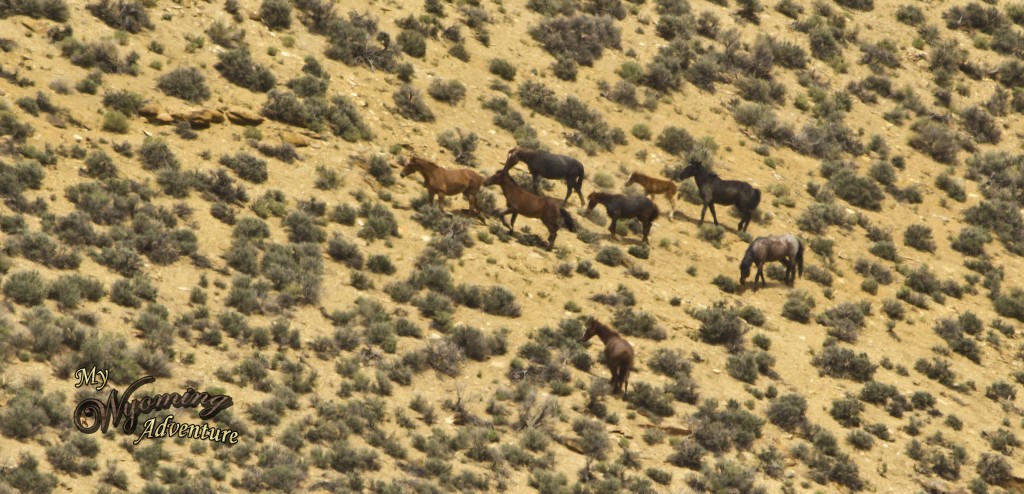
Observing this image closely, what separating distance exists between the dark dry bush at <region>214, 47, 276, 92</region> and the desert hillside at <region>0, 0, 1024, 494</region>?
0.09 meters

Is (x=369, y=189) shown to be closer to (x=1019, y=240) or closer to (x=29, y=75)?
(x=29, y=75)

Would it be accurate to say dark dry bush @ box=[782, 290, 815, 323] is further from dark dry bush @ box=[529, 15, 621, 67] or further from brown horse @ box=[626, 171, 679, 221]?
dark dry bush @ box=[529, 15, 621, 67]

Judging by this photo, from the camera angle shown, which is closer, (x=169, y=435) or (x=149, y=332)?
(x=169, y=435)

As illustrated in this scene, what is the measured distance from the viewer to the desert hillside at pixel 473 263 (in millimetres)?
20609

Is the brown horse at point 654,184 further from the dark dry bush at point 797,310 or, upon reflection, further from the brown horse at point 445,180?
the brown horse at point 445,180

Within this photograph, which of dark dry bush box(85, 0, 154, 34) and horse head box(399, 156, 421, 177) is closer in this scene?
horse head box(399, 156, 421, 177)

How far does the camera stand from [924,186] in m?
39.3

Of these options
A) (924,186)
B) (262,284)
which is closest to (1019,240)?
(924,186)

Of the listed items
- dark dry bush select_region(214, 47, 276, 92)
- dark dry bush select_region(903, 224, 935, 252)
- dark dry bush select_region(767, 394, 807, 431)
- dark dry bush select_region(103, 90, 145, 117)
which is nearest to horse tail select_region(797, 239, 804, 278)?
dark dry bush select_region(903, 224, 935, 252)

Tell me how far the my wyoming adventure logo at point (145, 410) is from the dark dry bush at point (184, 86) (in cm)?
1279

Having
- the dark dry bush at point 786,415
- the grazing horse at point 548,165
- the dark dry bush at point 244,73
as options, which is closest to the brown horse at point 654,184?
the grazing horse at point 548,165

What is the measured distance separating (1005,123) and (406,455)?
32.8 m

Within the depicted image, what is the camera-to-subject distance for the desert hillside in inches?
811

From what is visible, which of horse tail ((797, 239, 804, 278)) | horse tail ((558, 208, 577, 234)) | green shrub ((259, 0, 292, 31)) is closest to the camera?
horse tail ((558, 208, 577, 234))
